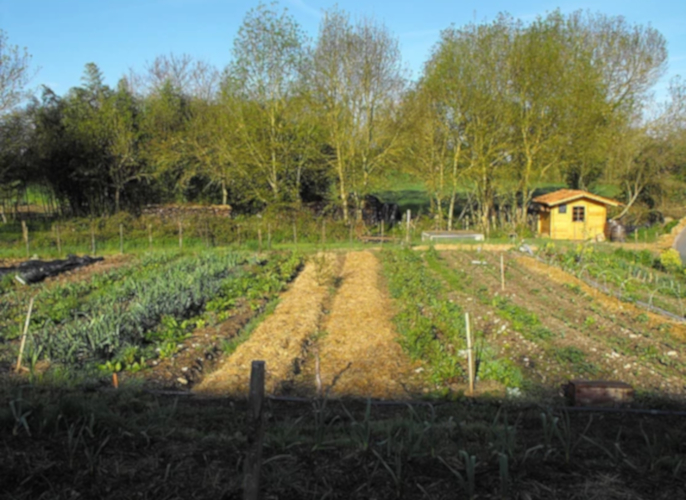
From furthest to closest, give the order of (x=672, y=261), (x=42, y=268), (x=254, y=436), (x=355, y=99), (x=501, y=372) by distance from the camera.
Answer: (x=355, y=99) < (x=672, y=261) < (x=42, y=268) < (x=501, y=372) < (x=254, y=436)

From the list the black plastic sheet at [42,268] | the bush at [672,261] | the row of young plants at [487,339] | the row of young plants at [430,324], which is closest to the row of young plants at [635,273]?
the bush at [672,261]

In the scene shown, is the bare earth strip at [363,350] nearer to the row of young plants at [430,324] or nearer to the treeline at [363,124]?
the row of young plants at [430,324]

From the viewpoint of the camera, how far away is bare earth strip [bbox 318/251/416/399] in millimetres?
6891

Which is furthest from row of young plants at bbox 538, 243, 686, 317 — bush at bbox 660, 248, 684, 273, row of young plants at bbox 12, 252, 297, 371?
row of young plants at bbox 12, 252, 297, 371

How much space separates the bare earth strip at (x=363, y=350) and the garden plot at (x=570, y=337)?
1.38 m

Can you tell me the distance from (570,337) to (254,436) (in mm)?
6558

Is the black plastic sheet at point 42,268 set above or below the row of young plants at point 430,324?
above

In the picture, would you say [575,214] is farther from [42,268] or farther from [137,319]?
[137,319]

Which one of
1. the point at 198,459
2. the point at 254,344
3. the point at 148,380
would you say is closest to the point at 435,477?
the point at 198,459

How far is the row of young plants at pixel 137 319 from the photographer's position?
7281mm

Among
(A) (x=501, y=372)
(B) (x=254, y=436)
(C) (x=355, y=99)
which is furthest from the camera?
(C) (x=355, y=99)

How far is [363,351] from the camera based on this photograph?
8.34 m

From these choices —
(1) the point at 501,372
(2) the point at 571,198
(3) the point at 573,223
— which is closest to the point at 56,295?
(1) the point at 501,372

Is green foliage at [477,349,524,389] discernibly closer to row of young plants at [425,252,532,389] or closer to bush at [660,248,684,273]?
row of young plants at [425,252,532,389]
